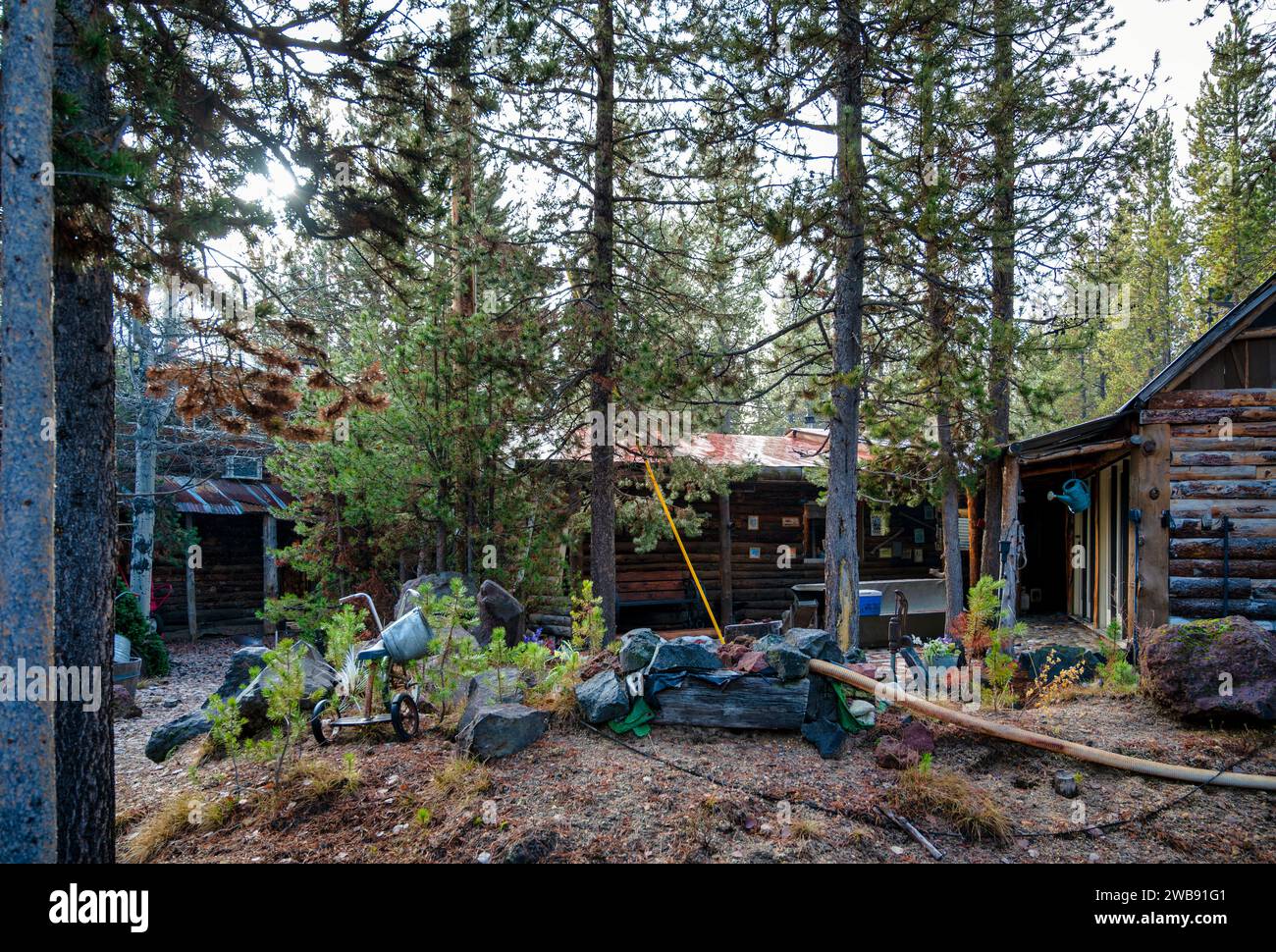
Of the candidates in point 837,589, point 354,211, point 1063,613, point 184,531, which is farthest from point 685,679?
point 184,531

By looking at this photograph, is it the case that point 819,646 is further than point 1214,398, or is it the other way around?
point 1214,398

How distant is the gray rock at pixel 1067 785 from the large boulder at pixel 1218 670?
176 cm

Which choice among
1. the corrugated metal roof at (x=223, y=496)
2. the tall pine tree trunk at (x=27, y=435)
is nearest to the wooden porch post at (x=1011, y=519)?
the tall pine tree trunk at (x=27, y=435)

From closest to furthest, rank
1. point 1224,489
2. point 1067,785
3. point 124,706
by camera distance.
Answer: point 1067,785 < point 1224,489 < point 124,706

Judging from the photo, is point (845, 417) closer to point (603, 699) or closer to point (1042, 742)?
point (1042, 742)

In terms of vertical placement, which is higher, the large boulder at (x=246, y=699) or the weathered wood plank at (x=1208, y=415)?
the weathered wood plank at (x=1208, y=415)

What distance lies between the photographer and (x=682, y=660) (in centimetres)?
627

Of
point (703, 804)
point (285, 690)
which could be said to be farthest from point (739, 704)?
point (285, 690)

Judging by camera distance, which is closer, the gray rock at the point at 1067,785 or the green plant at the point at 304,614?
the gray rock at the point at 1067,785

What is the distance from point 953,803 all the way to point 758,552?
553 inches

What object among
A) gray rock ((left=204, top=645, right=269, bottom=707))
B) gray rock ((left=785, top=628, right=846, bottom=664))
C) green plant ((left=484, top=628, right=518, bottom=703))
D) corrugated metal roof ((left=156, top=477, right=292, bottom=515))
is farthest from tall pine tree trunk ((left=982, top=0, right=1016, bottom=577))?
corrugated metal roof ((left=156, top=477, right=292, bottom=515))

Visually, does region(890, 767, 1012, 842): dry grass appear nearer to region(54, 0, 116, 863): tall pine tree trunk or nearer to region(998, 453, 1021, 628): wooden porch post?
region(54, 0, 116, 863): tall pine tree trunk

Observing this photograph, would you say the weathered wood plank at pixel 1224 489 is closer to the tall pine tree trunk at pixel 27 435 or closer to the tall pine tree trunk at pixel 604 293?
the tall pine tree trunk at pixel 604 293

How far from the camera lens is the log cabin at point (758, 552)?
1725 cm
